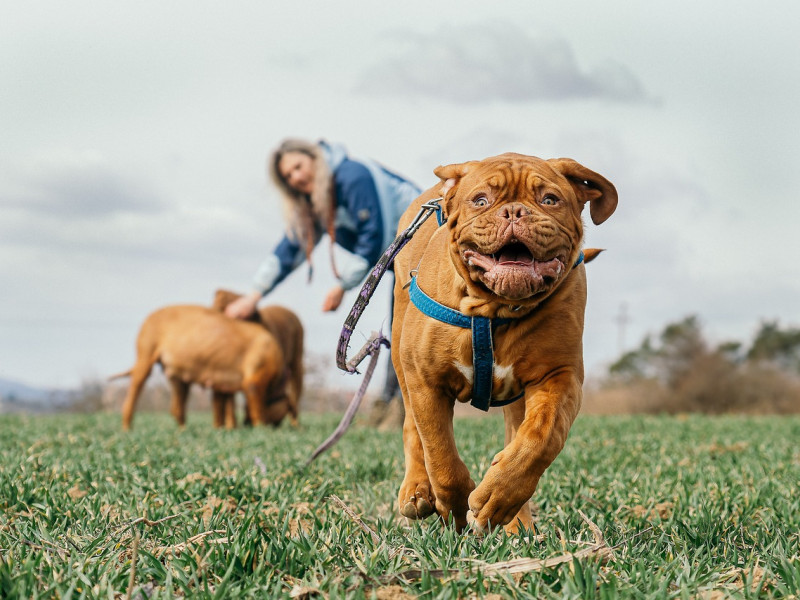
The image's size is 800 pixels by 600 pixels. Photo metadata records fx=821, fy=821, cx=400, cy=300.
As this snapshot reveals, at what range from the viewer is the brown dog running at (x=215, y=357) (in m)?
10.9

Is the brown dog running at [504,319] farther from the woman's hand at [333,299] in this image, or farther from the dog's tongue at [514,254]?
the woman's hand at [333,299]

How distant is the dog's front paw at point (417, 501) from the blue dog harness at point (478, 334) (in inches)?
18.3

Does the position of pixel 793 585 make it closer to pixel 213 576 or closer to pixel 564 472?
pixel 213 576

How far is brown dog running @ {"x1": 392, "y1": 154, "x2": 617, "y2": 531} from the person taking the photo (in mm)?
2590

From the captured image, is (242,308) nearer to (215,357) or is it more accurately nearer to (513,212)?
(215,357)

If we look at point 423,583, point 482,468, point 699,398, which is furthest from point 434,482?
point 699,398

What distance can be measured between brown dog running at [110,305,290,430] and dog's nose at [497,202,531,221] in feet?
28.4

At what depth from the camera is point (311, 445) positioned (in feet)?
24.2

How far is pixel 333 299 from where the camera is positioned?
7234mm

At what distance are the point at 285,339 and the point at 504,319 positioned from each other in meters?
9.30

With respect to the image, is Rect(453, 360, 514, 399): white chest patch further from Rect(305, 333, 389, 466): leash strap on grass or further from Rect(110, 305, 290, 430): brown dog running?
Rect(110, 305, 290, 430): brown dog running

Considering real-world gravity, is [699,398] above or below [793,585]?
below

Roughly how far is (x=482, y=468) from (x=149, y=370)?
703 cm

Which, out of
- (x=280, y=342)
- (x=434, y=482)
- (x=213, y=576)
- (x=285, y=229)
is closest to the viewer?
(x=213, y=576)
